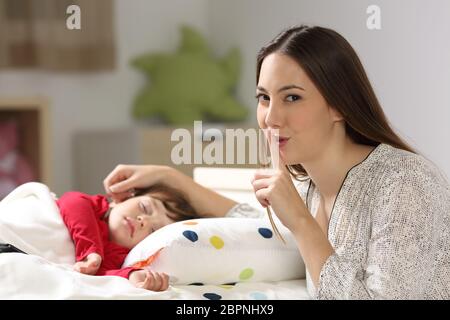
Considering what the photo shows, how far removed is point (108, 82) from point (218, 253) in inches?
107

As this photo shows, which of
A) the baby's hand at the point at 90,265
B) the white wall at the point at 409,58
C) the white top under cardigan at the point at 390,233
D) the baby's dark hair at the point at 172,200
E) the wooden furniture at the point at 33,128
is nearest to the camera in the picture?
the white top under cardigan at the point at 390,233

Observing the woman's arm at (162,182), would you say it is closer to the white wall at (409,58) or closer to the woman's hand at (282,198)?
the woman's hand at (282,198)

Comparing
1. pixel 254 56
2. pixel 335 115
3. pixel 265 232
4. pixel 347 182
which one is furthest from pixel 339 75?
pixel 254 56

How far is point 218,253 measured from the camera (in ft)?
4.47

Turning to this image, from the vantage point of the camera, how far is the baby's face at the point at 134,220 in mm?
1502

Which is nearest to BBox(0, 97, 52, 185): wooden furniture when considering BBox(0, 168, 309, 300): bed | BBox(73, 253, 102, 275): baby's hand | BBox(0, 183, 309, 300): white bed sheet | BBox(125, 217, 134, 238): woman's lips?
BBox(0, 183, 309, 300): white bed sheet

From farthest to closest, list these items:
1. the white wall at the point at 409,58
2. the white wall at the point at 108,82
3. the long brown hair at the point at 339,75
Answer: the white wall at the point at 108,82
the white wall at the point at 409,58
the long brown hair at the point at 339,75

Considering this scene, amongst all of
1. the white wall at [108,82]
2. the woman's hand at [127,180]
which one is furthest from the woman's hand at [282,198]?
the white wall at [108,82]

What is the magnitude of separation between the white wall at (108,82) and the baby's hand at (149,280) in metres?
2.50

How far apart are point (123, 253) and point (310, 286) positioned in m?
0.42

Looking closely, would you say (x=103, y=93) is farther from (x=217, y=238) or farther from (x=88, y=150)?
(x=217, y=238)

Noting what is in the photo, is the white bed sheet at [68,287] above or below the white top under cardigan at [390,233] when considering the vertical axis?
below

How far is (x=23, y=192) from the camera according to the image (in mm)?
1641

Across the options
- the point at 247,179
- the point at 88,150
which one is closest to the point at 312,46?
the point at 247,179
